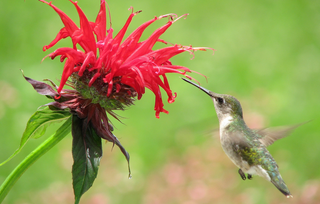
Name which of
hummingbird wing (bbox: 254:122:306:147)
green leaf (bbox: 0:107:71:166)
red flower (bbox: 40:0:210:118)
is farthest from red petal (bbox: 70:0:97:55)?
hummingbird wing (bbox: 254:122:306:147)

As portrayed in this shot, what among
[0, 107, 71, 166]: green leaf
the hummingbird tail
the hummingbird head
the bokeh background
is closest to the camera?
[0, 107, 71, 166]: green leaf

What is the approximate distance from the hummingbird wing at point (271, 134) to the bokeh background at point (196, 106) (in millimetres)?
277

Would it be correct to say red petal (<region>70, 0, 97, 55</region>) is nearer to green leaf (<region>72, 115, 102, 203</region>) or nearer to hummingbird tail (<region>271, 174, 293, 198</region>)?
green leaf (<region>72, 115, 102, 203</region>)

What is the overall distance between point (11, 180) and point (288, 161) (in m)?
3.26

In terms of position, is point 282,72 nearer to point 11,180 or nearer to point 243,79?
point 243,79

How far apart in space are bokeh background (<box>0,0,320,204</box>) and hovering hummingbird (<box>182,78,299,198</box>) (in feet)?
0.41

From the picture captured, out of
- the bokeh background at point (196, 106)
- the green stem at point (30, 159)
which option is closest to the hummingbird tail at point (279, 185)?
the bokeh background at point (196, 106)

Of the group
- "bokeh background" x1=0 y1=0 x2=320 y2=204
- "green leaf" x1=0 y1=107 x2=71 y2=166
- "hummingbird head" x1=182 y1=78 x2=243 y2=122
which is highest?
"green leaf" x1=0 y1=107 x2=71 y2=166

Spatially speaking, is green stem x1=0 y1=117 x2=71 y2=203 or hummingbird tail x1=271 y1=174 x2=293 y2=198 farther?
hummingbird tail x1=271 y1=174 x2=293 y2=198

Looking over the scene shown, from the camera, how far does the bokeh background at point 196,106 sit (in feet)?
11.7

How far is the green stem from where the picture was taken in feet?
4.60

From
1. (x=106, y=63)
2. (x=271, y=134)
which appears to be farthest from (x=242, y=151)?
(x=106, y=63)

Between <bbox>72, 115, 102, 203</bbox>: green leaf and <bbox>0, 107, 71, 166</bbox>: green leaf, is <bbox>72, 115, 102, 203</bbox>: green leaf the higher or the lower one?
the lower one

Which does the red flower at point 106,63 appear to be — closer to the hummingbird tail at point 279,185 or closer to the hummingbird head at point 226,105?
the hummingbird head at point 226,105
